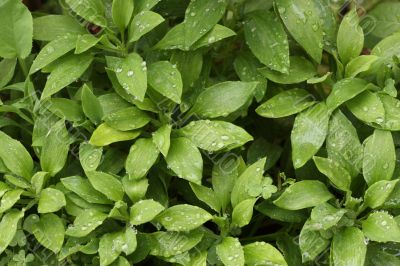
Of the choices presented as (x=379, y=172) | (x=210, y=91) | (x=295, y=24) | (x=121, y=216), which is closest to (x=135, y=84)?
(x=210, y=91)

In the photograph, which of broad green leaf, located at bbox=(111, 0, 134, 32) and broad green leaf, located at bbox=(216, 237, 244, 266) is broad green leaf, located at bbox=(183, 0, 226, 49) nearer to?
broad green leaf, located at bbox=(111, 0, 134, 32)

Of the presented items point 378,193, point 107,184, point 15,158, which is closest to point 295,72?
point 378,193

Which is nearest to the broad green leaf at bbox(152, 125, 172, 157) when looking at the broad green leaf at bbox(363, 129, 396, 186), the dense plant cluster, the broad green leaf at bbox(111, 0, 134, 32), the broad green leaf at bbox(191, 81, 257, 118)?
the dense plant cluster

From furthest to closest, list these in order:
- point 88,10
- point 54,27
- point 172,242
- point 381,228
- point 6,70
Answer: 1. point 6,70
2. point 54,27
3. point 88,10
4. point 172,242
5. point 381,228

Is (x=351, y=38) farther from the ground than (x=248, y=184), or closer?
farther from the ground

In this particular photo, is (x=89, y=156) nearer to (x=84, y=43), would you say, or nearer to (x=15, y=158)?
(x=15, y=158)

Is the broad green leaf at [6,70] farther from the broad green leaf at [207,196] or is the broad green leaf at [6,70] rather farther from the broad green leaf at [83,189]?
the broad green leaf at [207,196]

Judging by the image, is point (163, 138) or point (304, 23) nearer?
point (163, 138)

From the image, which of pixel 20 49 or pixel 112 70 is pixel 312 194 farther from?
pixel 20 49
